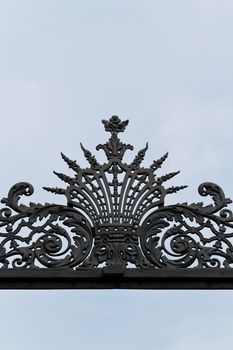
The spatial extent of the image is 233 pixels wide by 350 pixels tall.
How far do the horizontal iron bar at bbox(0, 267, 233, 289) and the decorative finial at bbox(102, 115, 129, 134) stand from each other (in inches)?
53.2

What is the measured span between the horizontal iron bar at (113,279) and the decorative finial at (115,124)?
135cm

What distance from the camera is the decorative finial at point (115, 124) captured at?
10.5 meters

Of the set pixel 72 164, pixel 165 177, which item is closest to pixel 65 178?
pixel 72 164

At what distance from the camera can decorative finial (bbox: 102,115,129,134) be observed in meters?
10.5

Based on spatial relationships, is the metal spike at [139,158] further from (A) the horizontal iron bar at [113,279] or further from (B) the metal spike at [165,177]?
(A) the horizontal iron bar at [113,279]

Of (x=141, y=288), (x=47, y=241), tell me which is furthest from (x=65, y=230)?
(x=141, y=288)

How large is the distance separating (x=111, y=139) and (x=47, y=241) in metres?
1.11

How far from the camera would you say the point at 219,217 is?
406 inches

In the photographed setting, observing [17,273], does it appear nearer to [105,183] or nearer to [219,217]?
[105,183]

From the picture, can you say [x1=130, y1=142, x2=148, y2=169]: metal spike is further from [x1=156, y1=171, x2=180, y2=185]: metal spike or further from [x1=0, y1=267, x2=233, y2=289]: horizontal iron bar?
[x1=0, y1=267, x2=233, y2=289]: horizontal iron bar

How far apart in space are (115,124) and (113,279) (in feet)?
4.88

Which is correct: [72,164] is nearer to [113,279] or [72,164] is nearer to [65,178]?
[65,178]

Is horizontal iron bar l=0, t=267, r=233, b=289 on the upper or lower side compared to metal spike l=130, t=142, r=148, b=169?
lower

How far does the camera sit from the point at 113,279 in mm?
9898
